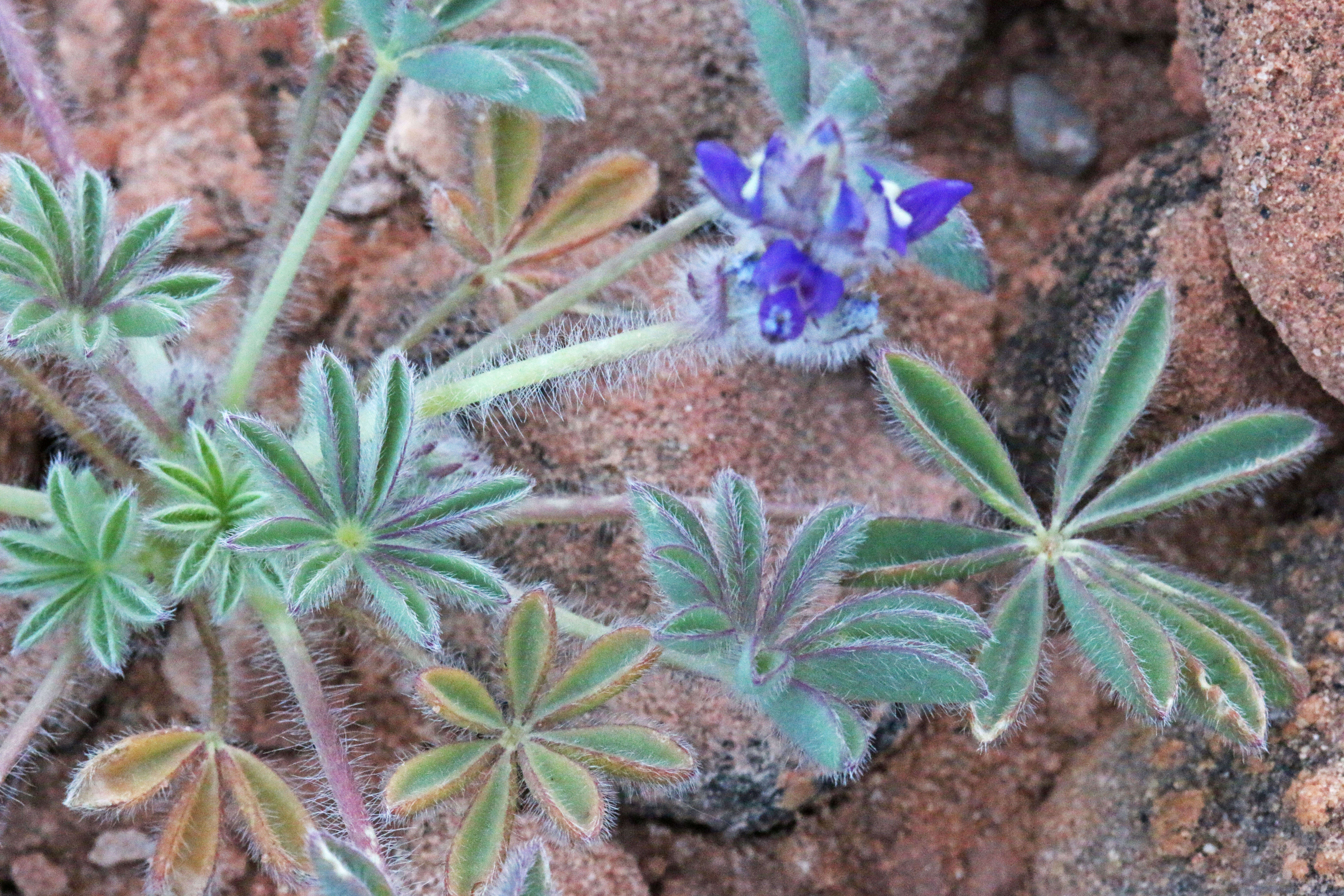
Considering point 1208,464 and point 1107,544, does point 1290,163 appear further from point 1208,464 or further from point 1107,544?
point 1107,544

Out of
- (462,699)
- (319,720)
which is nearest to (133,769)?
(319,720)

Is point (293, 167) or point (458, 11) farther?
point (293, 167)

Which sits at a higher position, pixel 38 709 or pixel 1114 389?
pixel 1114 389

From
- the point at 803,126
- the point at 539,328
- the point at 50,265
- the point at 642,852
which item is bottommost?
the point at 642,852

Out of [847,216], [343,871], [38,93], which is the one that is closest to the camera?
[343,871]

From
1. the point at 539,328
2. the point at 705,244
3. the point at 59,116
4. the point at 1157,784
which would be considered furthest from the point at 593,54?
the point at 1157,784

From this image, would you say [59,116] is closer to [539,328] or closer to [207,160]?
[207,160]

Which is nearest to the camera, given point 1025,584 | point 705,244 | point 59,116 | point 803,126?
point 803,126
